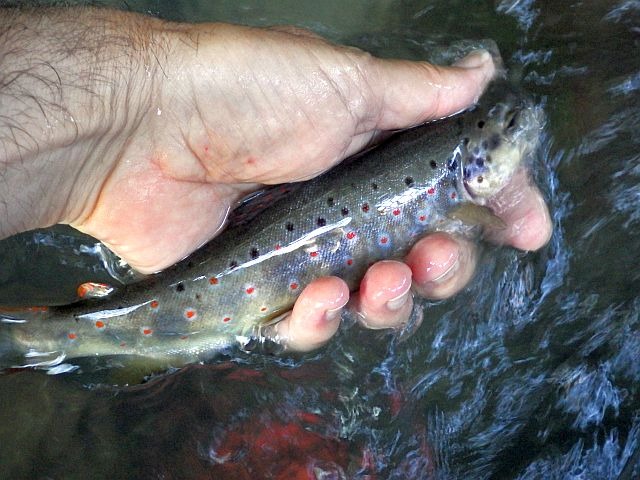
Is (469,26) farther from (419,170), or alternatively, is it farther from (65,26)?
(65,26)

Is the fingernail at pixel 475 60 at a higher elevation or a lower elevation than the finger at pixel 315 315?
higher

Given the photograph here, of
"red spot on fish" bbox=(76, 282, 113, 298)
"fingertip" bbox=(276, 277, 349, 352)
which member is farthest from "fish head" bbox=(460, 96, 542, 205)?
"red spot on fish" bbox=(76, 282, 113, 298)

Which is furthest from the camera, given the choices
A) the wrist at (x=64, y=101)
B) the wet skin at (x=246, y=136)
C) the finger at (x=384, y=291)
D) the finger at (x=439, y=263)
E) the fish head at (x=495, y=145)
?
the fish head at (x=495, y=145)

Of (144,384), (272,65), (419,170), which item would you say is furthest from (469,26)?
(144,384)

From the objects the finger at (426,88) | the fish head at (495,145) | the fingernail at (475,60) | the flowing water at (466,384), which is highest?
the fingernail at (475,60)

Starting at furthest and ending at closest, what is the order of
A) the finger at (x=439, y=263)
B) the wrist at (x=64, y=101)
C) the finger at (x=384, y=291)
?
1. the finger at (x=439, y=263)
2. the finger at (x=384, y=291)
3. the wrist at (x=64, y=101)

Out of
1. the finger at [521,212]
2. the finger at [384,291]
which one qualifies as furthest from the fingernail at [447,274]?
the finger at [521,212]

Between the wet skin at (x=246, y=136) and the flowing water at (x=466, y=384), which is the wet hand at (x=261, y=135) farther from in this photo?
the flowing water at (x=466, y=384)

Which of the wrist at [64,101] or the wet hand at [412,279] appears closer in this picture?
the wrist at [64,101]
